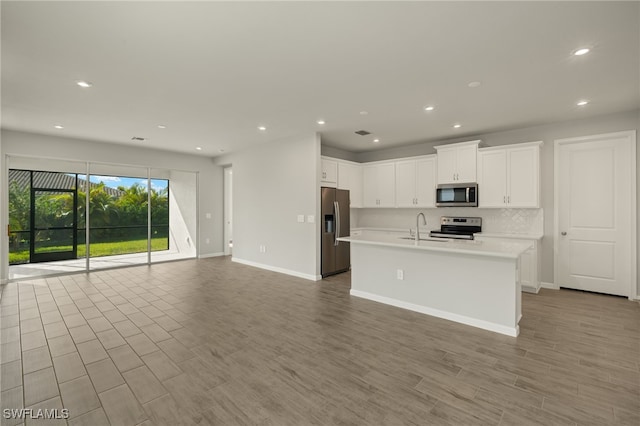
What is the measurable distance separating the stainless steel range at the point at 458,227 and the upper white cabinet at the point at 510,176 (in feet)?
1.62

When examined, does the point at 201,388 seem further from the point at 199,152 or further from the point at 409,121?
the point at 199,152

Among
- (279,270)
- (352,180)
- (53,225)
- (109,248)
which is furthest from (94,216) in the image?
(352,180)

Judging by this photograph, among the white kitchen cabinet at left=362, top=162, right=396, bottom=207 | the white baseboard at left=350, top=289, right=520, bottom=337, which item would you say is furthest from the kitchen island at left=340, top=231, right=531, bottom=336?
the white kitchen cabinet at left=362, top=162, right=396, bottom=207

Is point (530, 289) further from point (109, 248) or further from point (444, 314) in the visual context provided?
point (109, 248)

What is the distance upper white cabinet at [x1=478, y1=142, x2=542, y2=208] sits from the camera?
4.64 m

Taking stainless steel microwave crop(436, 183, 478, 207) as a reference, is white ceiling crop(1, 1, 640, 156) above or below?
above

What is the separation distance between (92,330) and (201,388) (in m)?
1.93

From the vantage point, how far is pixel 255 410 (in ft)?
6.23

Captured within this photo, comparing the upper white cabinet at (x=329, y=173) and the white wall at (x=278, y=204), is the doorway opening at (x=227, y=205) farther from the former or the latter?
the upper white cabinet at (x=329, y=173)

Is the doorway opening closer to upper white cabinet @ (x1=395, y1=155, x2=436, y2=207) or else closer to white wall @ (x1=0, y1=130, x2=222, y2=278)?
white wall @ (x1=0, y1=130, x2=222, y2=278)

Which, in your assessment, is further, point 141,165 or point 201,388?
point 141,165

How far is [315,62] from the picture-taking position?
2752mm

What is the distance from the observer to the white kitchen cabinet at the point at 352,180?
242 inches

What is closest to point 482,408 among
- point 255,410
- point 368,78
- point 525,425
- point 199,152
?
point 525,425
